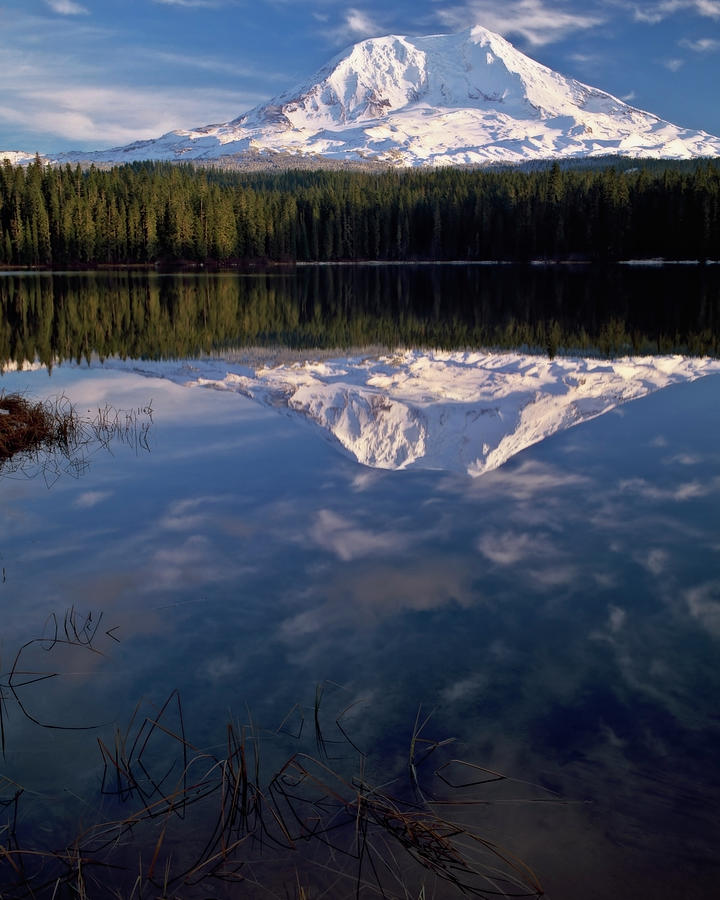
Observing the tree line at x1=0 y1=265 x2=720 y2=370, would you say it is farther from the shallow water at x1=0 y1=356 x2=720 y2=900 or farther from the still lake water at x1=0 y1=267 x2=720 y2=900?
the shallow water at x1=0 y1=356 x2=720 y2=900

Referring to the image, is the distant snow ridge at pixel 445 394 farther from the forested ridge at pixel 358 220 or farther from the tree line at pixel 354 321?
the forested ridge at pixel 358 220

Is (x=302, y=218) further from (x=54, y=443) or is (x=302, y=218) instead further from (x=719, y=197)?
(x=54, y=443)

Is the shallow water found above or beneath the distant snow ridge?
beneath

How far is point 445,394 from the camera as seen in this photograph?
15.5 meters

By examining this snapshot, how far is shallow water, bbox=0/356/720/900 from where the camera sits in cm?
437

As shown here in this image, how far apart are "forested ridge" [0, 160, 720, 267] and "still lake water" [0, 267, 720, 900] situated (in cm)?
9769

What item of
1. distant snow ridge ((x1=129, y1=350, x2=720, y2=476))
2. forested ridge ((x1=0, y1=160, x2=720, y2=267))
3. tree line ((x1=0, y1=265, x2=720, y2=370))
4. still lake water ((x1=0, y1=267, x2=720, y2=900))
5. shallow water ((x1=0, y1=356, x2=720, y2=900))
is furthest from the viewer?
forested ridge ((x1=0, y1=160, x2=720, y2=267))

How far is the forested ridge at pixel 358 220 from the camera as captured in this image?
3979 inches

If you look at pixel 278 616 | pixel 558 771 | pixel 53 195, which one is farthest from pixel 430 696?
pixel 53 195

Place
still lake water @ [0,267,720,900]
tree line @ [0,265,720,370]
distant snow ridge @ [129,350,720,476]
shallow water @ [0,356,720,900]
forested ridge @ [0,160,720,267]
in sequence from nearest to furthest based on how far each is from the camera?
1. still lake water @ [0,267,720,900]
2. shallow water @ [0,356,720,900]
3. distant snow ridge @ [129,350,720,476]
4. tree line @ [0,265,720,370]
5. forested ridge @ [0,160,720,267]

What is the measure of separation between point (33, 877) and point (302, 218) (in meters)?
132

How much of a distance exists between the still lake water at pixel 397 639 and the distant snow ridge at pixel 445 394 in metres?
0.84

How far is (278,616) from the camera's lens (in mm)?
6512

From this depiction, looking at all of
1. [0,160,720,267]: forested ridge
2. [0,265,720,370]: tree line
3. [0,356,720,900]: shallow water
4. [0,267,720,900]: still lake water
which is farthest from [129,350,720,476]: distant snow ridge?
[0,160,720,267]: forested ridge
